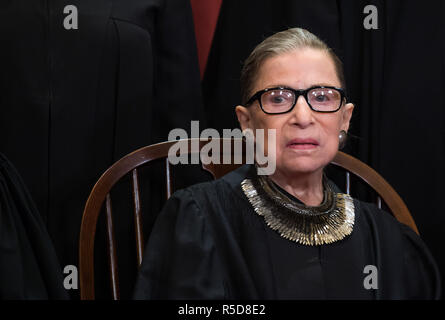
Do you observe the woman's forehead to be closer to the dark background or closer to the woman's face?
the woman's face

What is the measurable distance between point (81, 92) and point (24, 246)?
0.58m

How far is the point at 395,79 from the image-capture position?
148 centimetres

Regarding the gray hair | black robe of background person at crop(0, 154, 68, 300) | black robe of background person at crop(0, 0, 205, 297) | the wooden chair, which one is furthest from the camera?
black robe of background person at crop(0, 0, 205, 297)

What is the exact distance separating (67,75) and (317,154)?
78 centimetres

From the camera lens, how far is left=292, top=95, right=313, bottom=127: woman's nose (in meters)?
0.87

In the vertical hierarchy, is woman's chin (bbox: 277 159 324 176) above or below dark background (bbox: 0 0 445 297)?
below

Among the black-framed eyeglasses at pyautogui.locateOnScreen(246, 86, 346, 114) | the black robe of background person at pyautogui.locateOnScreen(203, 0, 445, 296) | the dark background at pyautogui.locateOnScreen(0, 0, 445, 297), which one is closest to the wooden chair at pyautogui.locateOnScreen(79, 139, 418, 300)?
the dark background at pyautogui.locateOnScreen(0, 0, 445, 297)

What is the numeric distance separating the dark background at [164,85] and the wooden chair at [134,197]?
14cm

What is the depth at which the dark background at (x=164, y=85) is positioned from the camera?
51.5 inches

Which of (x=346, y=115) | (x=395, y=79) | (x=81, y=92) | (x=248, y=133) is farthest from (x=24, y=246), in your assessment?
(x=395, y=79)

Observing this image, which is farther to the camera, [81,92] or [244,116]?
[81,92]

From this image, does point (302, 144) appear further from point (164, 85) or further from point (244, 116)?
point (164, 85)

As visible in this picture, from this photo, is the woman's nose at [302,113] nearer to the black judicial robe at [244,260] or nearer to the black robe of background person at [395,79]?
the black judicial robe at [244,260]

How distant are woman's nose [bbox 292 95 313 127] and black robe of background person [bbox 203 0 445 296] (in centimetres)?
62
